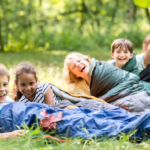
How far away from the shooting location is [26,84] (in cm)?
268

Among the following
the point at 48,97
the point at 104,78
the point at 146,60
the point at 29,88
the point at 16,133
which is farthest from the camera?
the point at 146,60

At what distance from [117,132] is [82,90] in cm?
135

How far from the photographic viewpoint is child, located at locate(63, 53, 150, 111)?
2.87 m

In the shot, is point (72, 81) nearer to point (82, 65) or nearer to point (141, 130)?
point (82, 65)

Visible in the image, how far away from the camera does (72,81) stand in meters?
3.27

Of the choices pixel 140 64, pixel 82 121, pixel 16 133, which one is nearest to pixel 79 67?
pixel 140 64

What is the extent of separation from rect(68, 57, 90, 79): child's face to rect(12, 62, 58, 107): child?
0.44 metres

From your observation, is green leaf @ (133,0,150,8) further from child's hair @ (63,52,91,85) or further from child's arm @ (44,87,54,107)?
child's hair @ (63,52,91,85)

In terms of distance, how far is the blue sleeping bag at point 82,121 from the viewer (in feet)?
6.54

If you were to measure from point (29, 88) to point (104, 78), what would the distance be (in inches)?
38.2

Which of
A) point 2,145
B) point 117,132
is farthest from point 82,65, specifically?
point 2,145

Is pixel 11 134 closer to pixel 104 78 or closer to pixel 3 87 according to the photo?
pixel 3 87

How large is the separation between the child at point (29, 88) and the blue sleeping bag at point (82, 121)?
0.37m

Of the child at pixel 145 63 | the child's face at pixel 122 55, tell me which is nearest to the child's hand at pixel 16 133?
the child's face at pixel 122 55
